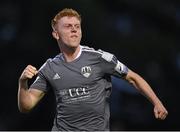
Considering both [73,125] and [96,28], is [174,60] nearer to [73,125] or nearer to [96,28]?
[96,28]

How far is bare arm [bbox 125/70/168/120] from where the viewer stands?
6039 millimetres

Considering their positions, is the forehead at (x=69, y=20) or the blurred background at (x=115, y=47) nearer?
the forehead at (x=69, y=20)

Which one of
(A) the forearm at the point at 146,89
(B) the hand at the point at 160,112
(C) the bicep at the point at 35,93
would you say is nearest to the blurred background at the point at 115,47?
(C) the bicep at the point at 35,93

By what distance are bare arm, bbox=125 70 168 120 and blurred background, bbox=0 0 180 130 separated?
5.07 meters

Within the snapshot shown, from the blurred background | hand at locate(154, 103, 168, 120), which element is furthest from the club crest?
the blurred background

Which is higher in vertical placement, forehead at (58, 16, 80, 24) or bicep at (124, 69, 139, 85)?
forehead at (58, 16, 80, 24)

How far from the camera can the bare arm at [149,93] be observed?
19.8ft

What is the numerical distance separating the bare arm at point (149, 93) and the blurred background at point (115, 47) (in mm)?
5074

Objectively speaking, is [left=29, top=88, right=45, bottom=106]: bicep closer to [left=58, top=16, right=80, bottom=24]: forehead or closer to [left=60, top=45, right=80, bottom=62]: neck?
[left=60, top=45, right=80, bottom=62]: neck

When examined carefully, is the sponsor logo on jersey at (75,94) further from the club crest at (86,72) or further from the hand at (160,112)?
the hand at (160,112)

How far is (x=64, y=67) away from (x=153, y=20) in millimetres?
6103

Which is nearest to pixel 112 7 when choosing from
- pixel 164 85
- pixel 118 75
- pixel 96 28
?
pixel 96 28

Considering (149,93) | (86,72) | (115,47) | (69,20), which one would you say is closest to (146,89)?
(149,93)

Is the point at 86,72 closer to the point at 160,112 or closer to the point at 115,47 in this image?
the point at 160,112
